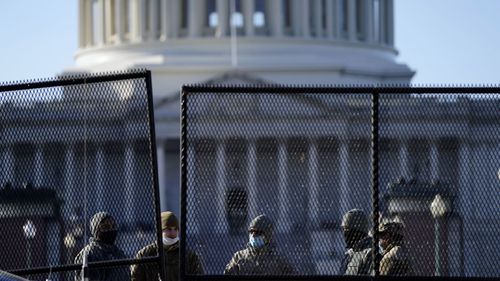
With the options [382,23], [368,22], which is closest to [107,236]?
[368,22]

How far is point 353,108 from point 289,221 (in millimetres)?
1887

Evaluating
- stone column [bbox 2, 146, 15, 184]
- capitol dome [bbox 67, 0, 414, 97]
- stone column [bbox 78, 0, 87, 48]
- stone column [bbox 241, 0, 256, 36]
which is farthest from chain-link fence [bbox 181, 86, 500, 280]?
stone column [bbox 78, 0, 87, 48]

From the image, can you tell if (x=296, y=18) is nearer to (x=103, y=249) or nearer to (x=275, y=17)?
(x=275, y=17)

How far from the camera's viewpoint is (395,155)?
691 inches

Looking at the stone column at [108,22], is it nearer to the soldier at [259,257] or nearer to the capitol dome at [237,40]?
the capitol dome at [237,40]

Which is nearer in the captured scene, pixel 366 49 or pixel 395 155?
pixel 395 155

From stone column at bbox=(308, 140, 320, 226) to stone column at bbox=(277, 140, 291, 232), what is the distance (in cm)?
21

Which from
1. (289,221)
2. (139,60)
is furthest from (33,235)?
(139,60)

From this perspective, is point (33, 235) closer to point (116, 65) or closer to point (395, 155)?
point (395, 155)

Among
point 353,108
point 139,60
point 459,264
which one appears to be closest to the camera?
point 459,264

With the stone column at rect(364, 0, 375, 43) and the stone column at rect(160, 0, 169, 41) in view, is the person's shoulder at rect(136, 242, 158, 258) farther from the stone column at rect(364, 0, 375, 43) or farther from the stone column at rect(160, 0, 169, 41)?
the stone column at rect(364, 0, 375, 43)

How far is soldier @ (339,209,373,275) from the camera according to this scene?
682 inches

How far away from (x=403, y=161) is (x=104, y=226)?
2.63 meters

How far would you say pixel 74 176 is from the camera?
57.8ft
